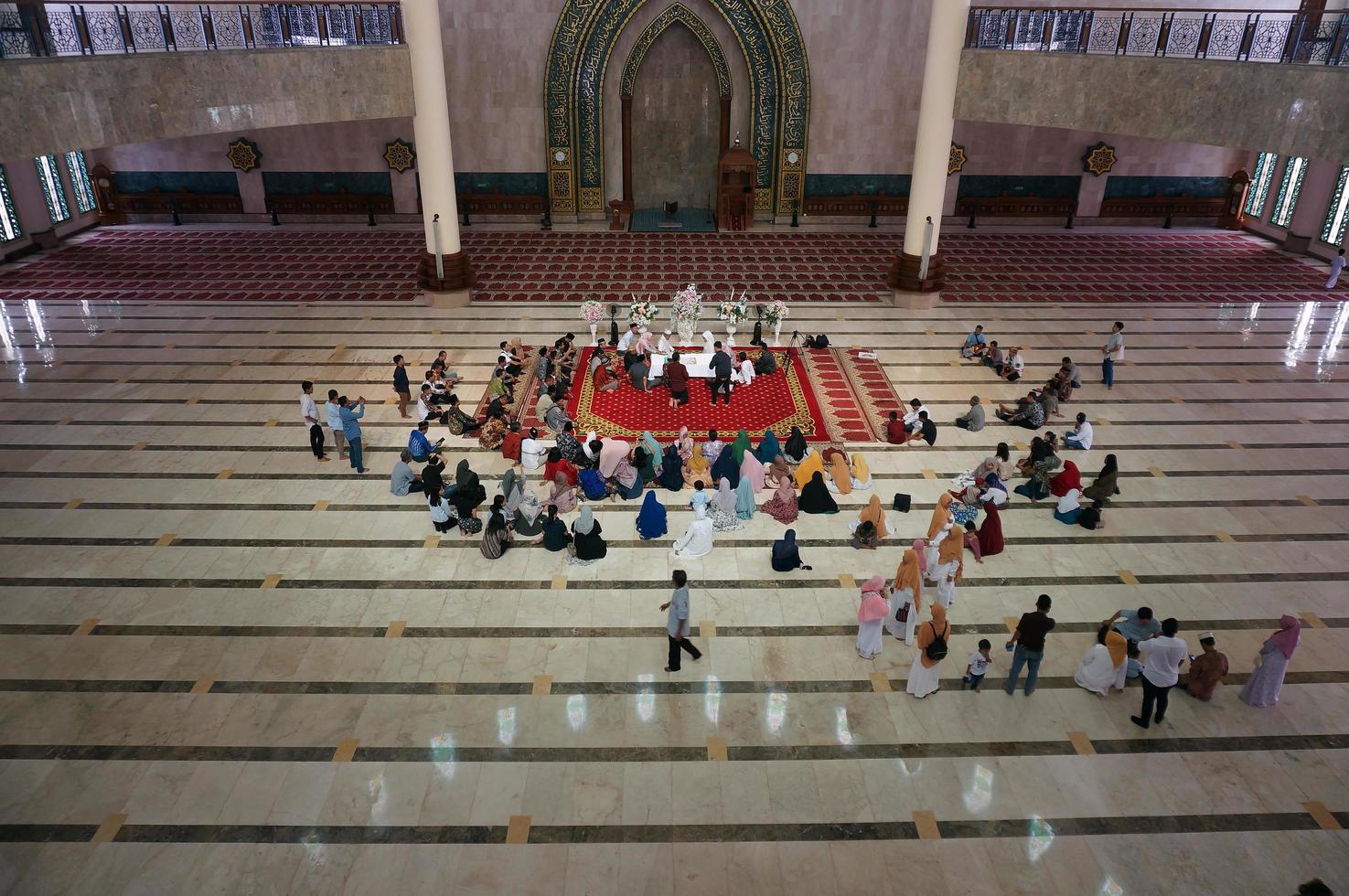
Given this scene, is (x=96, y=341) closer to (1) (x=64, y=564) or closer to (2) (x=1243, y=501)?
(1) (x=64, y=564)

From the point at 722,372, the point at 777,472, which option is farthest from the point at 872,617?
the point at 722,372

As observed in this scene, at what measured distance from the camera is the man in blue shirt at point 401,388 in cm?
984

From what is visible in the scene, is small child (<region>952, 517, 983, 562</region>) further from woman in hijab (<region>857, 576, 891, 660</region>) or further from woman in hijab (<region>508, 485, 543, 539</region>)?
woman in hijab (<region>508, 485, 543, 539</region>)

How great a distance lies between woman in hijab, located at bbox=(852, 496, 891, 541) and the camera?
303 inches

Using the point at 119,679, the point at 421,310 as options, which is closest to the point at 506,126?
the point at 421,310

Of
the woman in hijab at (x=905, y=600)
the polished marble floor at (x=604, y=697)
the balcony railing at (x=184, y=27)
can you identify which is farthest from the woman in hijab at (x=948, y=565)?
the balcony railing at (x=184, y=27)

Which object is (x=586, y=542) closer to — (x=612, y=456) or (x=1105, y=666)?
(x=612, y=456)

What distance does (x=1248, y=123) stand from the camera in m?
10.6

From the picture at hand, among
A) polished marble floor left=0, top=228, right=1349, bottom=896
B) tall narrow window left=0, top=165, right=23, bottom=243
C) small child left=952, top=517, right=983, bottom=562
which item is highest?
tall narrow window left=0, top=165, right=23, bottom=243

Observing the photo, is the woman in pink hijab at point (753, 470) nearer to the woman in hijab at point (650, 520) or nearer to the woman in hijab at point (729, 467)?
the woman in hijab at point (729, 467)

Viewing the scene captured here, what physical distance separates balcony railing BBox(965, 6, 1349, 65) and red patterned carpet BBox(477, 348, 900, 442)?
5688 mm

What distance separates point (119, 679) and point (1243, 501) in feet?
32.4

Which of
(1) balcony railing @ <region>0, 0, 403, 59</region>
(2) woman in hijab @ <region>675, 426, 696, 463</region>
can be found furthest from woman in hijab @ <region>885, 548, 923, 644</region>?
(1) balcony railing @ <region>0, 0, 403, 59</region>

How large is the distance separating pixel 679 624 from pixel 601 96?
14.4 m
